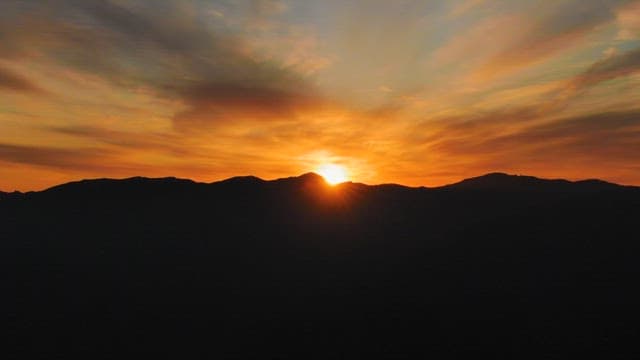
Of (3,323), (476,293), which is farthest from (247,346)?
(3,323)

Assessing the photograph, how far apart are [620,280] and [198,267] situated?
170 feet

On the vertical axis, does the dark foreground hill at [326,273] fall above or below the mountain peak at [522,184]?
below

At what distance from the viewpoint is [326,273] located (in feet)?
192

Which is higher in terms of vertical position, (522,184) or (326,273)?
(522,184)

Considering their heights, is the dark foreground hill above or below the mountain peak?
below

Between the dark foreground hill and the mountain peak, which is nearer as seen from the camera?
the dark foreground hill

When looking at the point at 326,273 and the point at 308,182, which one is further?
the point at 308,182

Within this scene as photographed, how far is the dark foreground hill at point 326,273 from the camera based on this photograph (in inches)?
1694

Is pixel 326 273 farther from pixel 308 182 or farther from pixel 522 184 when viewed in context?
pixel 522 184

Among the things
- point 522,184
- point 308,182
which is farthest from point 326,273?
point 522,184

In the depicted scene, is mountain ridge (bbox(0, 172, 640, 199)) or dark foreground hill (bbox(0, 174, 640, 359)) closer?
dark foreground hill (bbox(0, 174, 640, 359))

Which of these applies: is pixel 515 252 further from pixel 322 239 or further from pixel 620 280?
pixel 322 239

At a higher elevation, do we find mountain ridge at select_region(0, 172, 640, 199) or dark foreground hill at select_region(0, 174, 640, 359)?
mountain ridge at select_region(0, 172, 640, 199)

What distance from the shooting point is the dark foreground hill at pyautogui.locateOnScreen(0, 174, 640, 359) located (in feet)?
141
